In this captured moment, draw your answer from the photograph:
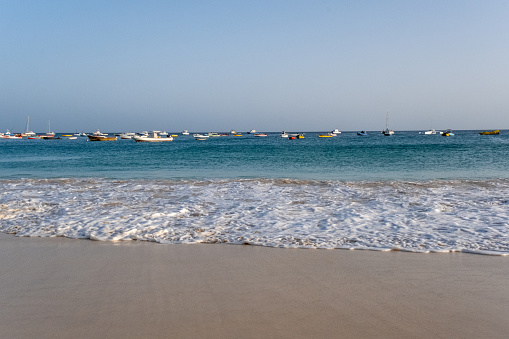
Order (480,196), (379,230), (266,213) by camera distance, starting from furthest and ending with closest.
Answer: (480,196), (266,213), (379,230)

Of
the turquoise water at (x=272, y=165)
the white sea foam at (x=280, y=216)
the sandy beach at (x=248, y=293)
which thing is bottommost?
the sandy beach at (x=248, y=293)

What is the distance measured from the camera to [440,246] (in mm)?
6305

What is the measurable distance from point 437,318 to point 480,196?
9275mm

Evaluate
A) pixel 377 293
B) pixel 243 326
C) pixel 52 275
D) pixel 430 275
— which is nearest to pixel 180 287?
pixel 243 326

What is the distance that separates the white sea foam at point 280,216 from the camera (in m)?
6.87

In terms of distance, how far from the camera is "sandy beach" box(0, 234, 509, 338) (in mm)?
3621

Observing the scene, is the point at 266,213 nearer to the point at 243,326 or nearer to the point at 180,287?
the point at 180,287

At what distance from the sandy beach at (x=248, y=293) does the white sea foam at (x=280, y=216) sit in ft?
2.45

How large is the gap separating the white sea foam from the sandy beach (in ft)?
2.45

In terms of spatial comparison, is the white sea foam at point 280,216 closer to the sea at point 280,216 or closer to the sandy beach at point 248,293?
the sea at point 280,216

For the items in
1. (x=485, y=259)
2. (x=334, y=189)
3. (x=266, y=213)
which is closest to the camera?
(x=485, y=259)

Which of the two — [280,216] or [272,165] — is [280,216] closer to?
[280,216]

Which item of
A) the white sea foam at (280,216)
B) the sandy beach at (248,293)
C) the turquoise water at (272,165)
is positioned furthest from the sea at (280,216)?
the turquoise water at (272,165)

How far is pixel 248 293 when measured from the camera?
4449mm
